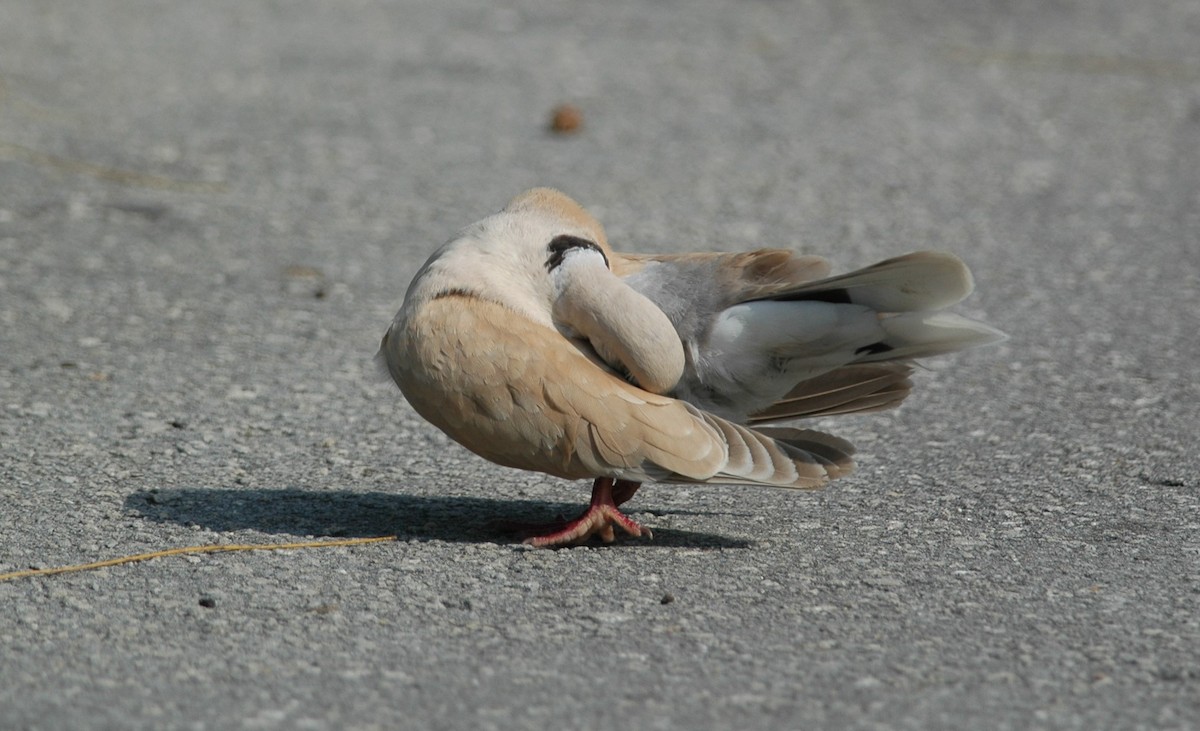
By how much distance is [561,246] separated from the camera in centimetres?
401


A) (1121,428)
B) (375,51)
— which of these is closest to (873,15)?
(375,51)

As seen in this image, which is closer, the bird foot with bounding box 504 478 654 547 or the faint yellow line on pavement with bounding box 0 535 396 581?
the faint yellow line on pavement with bounding box 0 535 396 581

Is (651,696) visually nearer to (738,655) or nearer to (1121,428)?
(738,655)

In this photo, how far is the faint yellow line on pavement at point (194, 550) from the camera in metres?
3.58

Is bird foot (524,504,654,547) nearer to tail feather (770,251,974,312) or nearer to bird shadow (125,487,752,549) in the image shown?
bird shadow (125,487,752,549)

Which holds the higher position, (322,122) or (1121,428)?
(322,122)

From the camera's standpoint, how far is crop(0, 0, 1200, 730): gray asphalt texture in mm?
3059

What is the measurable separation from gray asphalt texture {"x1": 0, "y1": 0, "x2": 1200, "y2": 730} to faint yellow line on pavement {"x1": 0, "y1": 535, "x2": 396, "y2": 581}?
0.15 ft

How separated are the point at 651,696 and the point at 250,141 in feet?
22.2

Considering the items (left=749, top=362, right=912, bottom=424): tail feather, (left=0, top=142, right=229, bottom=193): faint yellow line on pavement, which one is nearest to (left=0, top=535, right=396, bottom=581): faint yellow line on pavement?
(left=749, top=362, right=912, bottom=424): tail feather

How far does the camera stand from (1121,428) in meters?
4.99

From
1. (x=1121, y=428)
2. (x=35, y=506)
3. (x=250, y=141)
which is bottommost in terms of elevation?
(x=1121, y=428)

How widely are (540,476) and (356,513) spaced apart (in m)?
0.75

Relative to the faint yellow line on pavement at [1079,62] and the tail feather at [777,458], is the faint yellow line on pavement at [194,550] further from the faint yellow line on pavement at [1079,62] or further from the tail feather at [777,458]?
the faint yellow line on pavement at [1079,62]
